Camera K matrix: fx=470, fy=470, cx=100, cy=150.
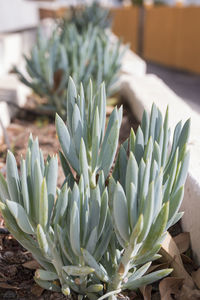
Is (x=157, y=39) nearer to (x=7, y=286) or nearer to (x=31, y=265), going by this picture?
(x=31, y=265)

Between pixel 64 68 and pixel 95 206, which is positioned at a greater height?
pixel 95 206

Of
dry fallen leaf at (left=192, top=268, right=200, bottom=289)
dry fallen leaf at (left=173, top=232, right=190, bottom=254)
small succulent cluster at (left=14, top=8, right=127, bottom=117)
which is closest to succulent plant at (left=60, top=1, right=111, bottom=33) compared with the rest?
small succulent cluster at (left=14, top=8, right=127, bottom=117)

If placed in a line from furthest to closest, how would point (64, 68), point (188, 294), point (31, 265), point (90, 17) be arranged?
point (90, 17) < point (64, 68) < point (31, 265) < point (188, 294)

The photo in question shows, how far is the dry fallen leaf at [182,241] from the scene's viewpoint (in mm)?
1529

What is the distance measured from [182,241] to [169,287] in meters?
0.21

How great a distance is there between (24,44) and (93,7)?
5.38 ft

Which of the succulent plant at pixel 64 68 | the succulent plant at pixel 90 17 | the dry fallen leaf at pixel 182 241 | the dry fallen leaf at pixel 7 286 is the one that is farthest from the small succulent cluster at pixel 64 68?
the succulent plant at pixel 90 17

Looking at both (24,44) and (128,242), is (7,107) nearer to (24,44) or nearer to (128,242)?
(128,242)

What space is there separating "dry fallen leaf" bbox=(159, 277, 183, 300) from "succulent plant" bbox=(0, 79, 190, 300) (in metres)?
0.11

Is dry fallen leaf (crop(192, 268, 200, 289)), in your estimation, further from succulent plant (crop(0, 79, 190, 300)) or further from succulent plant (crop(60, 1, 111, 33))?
succulent plant (crop(60, 1, 111, 33))

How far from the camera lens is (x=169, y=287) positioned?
4.51 feet

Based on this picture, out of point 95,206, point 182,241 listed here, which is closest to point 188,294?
point 182,241

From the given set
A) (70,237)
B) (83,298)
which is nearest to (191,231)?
(83,298)

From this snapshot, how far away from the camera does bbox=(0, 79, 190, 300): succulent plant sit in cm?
110
